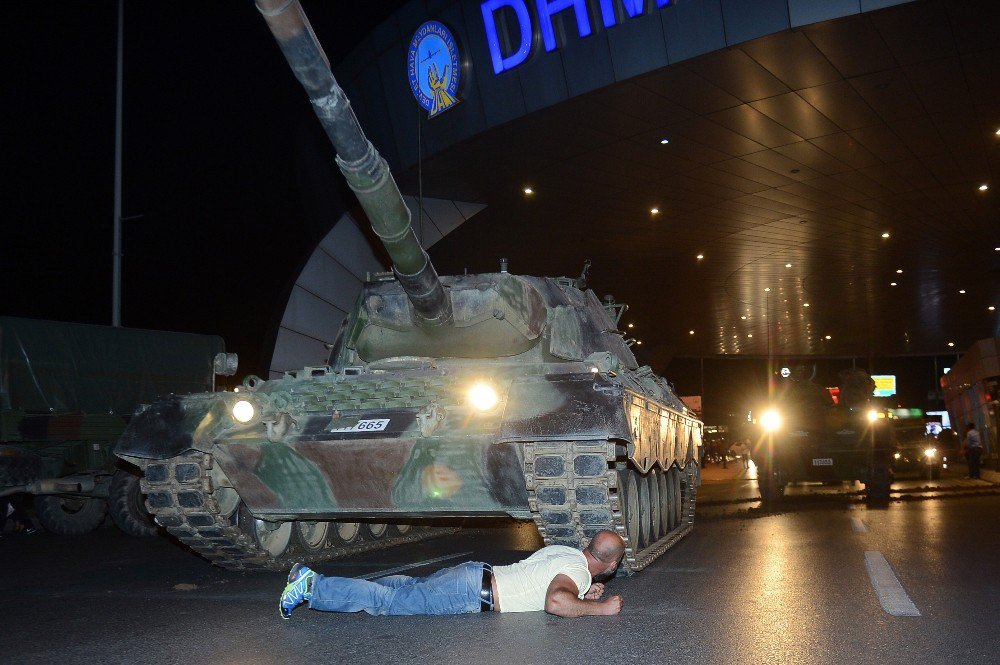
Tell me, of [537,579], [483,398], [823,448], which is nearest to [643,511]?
[483,398]

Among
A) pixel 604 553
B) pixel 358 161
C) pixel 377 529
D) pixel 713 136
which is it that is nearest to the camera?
pixel 604 553

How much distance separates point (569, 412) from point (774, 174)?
15.8 metres

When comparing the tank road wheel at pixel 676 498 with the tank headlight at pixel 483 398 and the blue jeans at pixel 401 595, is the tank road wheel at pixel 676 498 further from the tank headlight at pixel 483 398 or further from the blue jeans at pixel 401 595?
the blue jeans at pixel 401 595

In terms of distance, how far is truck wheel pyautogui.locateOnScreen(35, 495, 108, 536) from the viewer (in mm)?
13523

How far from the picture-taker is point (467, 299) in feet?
30.5

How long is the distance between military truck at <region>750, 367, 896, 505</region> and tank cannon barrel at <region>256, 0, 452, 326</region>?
375 inches

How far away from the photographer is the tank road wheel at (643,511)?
953 centimetres

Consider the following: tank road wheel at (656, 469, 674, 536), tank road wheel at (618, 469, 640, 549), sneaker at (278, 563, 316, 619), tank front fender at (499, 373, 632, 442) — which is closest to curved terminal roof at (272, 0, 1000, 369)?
tank road wheel at (656, 469, 674, 536)

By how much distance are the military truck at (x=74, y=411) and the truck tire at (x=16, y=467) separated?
0.5 inches

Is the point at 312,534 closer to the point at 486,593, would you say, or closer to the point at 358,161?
the point at 486,593

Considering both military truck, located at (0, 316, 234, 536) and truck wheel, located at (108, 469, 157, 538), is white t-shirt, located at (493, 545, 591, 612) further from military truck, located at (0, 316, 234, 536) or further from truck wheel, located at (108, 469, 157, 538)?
truck wheel, located at (108, 469, 157, 538)

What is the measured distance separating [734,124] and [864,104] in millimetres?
2294

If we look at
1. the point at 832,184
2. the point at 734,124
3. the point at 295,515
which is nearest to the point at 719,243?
the point at 832,184

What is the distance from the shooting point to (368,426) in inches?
307
